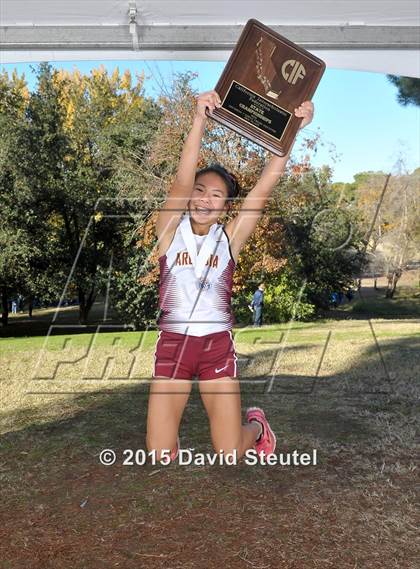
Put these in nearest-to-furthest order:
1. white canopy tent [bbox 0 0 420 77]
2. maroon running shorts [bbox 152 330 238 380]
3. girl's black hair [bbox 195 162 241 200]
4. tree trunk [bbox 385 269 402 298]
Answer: maroon running shorts [bbox 152 330 238 380] → girl's black hair [bbox 195 162 241 200] → white canopy tent [bbox 0 0 420 77] → tree trunk [bbox 385 269 402 298]

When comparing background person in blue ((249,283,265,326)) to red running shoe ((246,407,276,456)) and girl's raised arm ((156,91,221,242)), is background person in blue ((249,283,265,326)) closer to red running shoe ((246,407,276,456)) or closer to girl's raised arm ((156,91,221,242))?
red running shoe ((246,407,276,456))

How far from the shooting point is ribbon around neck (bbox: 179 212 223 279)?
3.72 m

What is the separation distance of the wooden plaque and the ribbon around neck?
0.66m

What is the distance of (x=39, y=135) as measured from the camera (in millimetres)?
17750

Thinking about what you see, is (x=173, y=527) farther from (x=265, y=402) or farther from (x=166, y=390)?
(x=265, y=402)

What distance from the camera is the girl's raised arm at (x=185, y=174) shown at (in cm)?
337

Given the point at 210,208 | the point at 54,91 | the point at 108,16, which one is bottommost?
the point at 210,208

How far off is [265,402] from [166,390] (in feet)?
11.5

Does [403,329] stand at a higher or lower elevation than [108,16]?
lower

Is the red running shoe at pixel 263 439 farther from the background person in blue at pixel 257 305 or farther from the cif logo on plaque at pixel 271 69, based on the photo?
the background person in blue at pixel 257 305

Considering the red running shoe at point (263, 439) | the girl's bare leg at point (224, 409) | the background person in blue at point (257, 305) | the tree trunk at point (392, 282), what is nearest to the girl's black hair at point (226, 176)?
the girl's bare leg at point (224, 409)

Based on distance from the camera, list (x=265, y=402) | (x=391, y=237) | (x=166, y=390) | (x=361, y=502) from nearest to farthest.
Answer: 1. (x=166, y=390)
2. (x=361, y=502)
3. (x=265, y=402)
4. (x=391, y=237)

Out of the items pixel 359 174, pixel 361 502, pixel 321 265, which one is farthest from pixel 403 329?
pixel 359 174

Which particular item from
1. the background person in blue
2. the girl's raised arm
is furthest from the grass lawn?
the background person in blue
